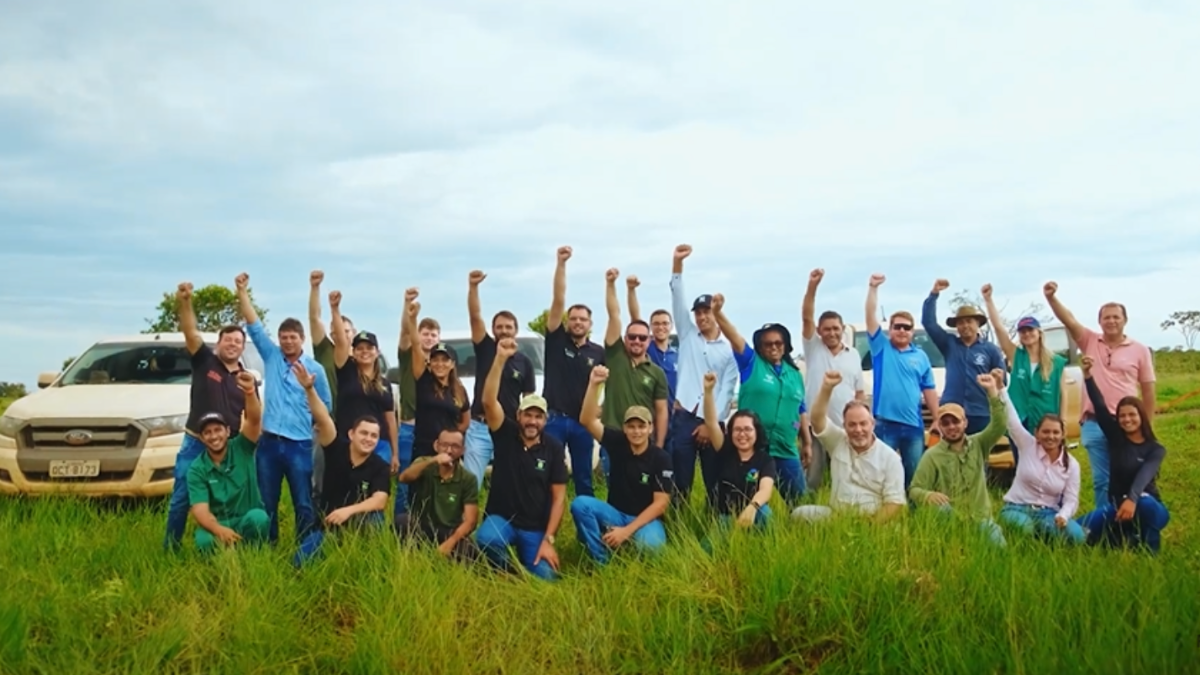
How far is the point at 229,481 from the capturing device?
274 inches

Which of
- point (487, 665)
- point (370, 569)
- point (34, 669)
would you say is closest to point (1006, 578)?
point (487, 665)

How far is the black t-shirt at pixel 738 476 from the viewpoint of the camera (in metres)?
7.19

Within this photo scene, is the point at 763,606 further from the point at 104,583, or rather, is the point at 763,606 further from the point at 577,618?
the point at 104,583

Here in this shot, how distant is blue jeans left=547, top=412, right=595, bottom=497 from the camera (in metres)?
8.02

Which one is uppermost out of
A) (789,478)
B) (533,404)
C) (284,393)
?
(284,393)

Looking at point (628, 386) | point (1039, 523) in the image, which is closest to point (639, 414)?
point (628, 386)

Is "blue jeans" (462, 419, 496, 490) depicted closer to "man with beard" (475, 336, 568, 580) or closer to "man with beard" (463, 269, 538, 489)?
"man with beard" (463, 269, 538, 489)

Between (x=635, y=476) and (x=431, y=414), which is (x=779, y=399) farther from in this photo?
(x=431, y=414)

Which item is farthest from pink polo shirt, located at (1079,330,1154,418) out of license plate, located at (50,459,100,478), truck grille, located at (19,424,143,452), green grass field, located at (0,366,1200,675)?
license plate, located at (50,459,100,478)

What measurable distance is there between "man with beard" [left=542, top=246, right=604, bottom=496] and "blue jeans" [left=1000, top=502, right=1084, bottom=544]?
9.94ft

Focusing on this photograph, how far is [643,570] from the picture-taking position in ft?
21.0

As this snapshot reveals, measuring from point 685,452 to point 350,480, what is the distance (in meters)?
2.60

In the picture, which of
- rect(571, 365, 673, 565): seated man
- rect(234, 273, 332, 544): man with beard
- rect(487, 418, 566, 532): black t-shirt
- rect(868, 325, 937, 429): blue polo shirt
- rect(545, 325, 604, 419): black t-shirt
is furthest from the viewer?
rect(868, 325, 937, 429): blue polo shirt

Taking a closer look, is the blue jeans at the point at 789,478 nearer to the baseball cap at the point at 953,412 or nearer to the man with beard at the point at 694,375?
the man with beard at the point at 694,375
